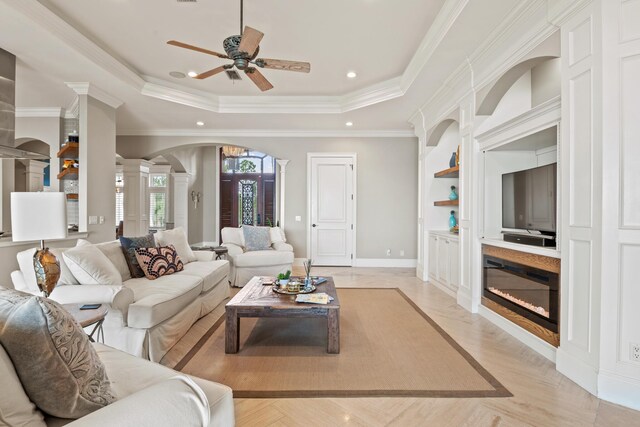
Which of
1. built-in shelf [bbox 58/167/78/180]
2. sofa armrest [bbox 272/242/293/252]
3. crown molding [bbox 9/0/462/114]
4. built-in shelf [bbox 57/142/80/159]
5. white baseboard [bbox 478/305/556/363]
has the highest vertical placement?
crown molding [bbox 9/0/462/114]

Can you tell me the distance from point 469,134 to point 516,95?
596 millimetres

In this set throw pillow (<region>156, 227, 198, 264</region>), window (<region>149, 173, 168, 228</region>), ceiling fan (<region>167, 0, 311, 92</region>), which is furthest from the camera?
window (<region>149, 173, 168, 228</region>)

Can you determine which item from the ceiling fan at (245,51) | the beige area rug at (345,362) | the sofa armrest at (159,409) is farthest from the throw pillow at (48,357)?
the ceiling fan at (245,51)

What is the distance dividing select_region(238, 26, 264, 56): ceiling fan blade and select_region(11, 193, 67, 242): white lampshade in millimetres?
1638

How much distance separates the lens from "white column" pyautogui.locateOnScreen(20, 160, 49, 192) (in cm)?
538

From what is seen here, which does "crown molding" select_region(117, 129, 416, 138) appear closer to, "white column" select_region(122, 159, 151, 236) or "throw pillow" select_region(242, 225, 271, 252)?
"white column" select_region(122, 159, 151, 236)

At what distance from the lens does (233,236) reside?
5.61 meters

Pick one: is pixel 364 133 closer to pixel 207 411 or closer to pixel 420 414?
pixel 420 414

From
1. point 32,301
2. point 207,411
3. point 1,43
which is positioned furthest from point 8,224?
point 207,411

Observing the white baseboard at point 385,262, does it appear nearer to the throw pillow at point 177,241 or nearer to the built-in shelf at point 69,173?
the throw pillow at point 177,241

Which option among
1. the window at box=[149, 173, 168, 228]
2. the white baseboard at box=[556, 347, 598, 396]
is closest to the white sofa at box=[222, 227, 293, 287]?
the white baseboard at box=[556, 347, 598, 396]

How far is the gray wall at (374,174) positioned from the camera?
678cm

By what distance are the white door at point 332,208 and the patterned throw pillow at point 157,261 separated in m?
3.48

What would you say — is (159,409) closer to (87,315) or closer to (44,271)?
(87,315)
